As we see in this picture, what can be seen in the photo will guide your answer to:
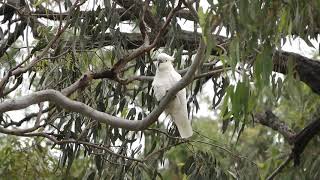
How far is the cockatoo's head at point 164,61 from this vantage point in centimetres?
407

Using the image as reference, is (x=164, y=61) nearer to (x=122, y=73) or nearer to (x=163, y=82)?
(x=163, y=82)

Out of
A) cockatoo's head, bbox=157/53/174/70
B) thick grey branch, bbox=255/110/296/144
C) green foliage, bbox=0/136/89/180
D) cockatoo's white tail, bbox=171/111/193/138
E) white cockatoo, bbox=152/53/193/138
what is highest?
cockatoo's head, bbox=157/53/174/70

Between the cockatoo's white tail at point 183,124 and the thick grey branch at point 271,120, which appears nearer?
the cockatoo's white tail at point 183,124

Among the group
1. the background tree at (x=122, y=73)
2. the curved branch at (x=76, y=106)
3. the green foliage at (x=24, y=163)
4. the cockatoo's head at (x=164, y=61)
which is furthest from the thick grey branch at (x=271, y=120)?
the curved branch at (x=76, y=106)

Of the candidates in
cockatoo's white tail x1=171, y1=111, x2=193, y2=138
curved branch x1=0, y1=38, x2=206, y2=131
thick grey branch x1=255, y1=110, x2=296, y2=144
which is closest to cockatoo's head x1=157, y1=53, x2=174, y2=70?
cockatoo's white tail x1=171, y1=111, x2=193, y2=138

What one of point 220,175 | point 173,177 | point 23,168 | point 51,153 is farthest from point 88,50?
point 173,177

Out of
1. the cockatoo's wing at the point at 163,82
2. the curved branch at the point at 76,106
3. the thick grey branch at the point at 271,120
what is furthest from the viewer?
the thick grey branch at the point at 271,120

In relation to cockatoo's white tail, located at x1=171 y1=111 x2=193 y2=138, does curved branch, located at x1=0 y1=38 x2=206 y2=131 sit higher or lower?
higher

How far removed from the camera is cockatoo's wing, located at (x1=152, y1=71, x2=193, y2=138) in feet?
13.1

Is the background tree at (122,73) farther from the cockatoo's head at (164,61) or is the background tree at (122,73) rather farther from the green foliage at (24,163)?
the green foliage at (24,163)

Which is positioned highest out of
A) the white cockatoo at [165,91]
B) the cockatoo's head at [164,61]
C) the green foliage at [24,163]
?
the cockatoo's head at [164,61]

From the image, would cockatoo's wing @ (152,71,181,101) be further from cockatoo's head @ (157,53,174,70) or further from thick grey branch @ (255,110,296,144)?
thick grey branch @ (255,110,296,144)

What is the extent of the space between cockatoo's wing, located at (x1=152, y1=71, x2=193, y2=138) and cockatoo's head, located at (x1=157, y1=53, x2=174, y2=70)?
4cm

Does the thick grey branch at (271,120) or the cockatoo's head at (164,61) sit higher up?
the cockatoo's head at (164,61)
